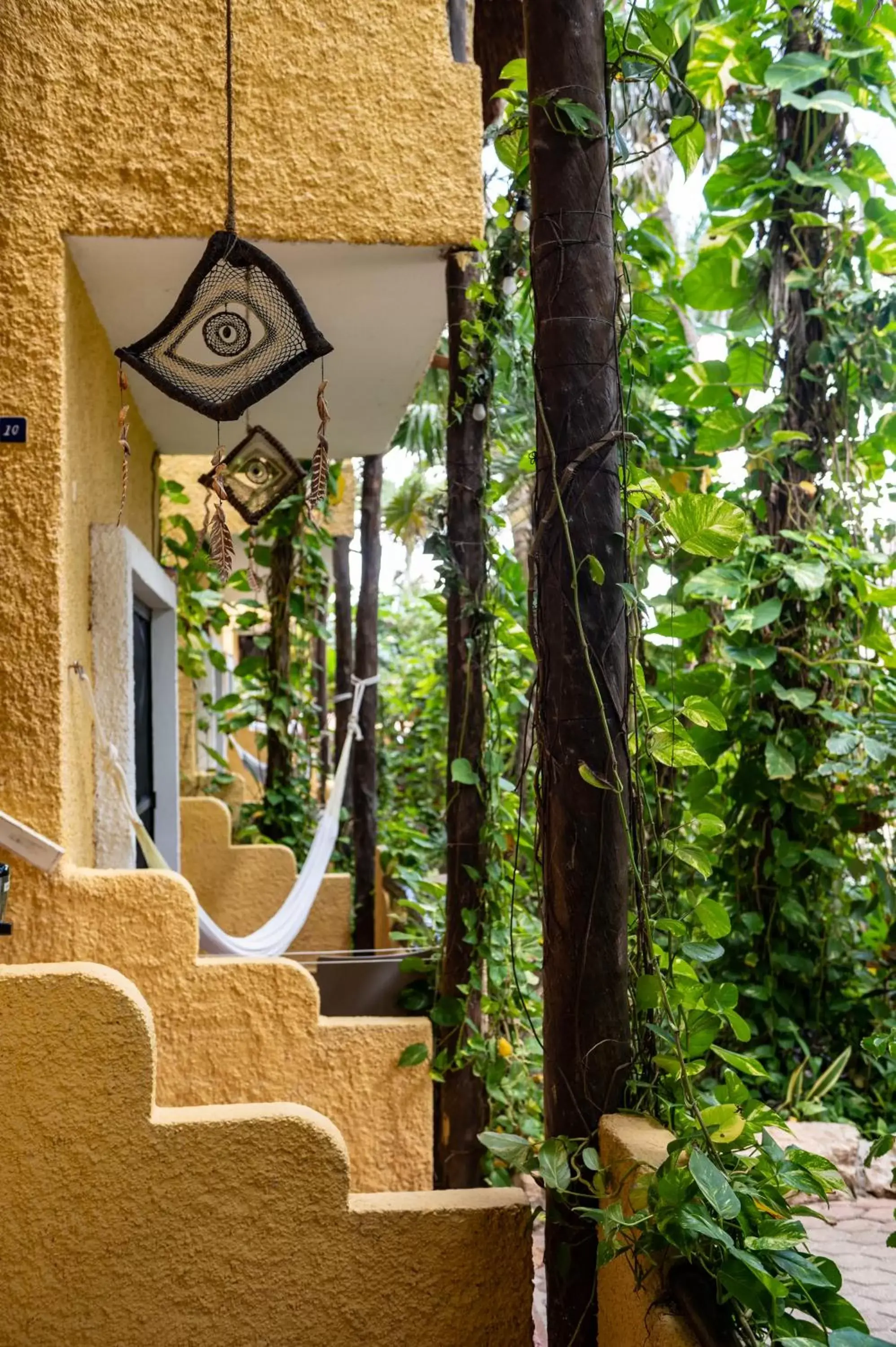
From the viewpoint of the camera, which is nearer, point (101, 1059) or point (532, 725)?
point (532, 725)

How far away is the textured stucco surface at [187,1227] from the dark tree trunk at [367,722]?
392cm

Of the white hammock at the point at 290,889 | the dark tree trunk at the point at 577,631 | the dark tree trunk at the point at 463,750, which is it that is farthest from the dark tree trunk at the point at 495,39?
the dark tree trunk at the point at 577,631

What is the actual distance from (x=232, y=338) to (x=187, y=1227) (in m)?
1.79

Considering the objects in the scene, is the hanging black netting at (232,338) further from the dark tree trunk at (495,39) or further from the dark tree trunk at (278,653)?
the dark tree trunk at (278,653)

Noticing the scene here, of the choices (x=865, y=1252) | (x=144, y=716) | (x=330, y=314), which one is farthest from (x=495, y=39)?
(x=865, y=1252)

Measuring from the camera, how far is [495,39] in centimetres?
525

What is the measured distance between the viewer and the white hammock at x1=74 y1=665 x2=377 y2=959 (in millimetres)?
3473

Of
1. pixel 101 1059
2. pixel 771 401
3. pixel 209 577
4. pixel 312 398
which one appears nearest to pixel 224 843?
pixel 209 577

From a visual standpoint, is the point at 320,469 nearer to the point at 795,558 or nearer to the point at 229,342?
the point at 229,342

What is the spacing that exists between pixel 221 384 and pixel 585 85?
0.95m

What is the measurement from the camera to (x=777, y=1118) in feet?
6.11

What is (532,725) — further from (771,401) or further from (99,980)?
(771,401)

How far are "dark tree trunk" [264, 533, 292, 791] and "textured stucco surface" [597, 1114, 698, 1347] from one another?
15.2 feet

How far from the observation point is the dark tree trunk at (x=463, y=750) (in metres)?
3.63
